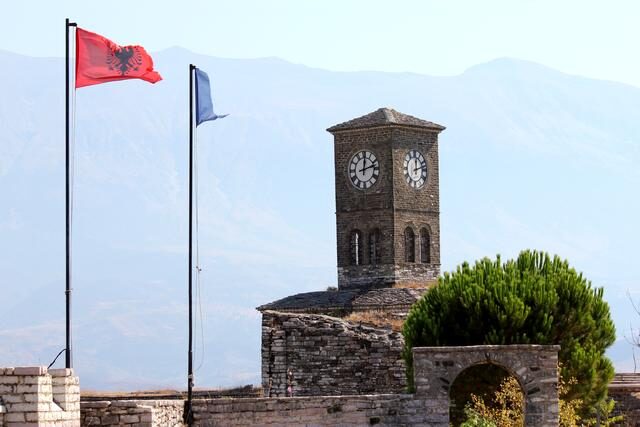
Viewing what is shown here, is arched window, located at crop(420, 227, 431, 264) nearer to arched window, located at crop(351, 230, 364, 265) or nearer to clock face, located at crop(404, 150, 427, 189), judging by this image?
clock face, located at crop(404, 150, 427, 189)

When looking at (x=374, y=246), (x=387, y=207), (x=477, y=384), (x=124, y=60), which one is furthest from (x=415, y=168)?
(x=124, y=60)

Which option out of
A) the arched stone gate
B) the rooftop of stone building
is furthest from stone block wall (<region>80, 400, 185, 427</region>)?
the rooftop of stone building

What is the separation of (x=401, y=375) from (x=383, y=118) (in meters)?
25.8

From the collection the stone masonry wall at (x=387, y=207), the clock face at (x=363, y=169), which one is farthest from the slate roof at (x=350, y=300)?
the clock face at (x=363, y=169)

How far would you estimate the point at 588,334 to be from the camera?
155 ft

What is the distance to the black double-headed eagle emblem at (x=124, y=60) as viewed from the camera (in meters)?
37.0

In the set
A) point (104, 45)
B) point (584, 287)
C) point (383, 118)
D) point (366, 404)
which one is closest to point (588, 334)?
point (584, 287)

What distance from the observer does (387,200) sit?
82875 millimetres

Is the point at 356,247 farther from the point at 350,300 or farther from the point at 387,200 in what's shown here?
the point at 350,300

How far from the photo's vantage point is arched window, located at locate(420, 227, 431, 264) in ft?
275

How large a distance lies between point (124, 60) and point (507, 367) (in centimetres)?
1029

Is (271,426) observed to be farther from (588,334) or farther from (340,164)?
(340,164)

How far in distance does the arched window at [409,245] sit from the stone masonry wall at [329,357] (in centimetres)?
2210

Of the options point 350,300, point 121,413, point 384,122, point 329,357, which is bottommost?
point 121,413
